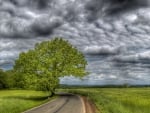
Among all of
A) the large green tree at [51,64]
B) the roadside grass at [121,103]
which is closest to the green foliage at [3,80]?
the large green tree at [51,64]

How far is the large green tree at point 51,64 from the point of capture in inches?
2258

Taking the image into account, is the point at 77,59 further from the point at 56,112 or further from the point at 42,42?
the point at 56,112

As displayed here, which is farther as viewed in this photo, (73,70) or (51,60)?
(73,70)

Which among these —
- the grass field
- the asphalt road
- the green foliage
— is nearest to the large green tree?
the grass field

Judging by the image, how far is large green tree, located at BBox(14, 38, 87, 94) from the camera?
57.3 metres

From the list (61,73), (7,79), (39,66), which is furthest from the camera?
(7,79)

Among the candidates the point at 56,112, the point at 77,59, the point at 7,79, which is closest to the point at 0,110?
the point at 56,112

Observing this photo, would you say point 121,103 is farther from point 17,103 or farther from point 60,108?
point 17,103

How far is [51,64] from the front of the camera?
59.1 m

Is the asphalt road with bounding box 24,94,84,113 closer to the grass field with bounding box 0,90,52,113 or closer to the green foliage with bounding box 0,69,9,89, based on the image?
the grass field with bounding box 0,90,52,113

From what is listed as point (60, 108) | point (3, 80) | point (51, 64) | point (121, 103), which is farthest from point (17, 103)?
point (3, 80)

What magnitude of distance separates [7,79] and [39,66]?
A: 73.6 m

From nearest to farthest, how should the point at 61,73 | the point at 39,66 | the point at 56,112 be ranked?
the point at 56,112, the point at 39,66, the point at 61,73

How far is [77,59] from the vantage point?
63.0 metres
